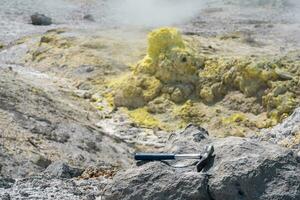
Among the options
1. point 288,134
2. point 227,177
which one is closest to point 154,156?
point 227,177

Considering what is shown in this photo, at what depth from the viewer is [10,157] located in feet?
48.6

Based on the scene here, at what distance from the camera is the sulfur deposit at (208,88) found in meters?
22.2

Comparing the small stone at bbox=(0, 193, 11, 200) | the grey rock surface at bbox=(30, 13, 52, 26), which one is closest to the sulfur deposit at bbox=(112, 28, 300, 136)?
the small stone at bbox=(0, 193, 11, 200)

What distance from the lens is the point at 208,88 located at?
23.8 meters

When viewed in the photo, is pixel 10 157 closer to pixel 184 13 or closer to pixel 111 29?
pixel 111 29

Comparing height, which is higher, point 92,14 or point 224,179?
point 224,179

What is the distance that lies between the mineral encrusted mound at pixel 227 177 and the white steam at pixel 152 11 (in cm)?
3087

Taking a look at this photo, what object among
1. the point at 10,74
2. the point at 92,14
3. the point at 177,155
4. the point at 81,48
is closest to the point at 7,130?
the point at 10,74

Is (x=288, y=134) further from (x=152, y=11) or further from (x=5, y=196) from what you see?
(x=152, y=11)

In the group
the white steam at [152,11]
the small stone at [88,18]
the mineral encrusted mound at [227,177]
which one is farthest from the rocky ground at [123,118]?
the white steam at [152,11]

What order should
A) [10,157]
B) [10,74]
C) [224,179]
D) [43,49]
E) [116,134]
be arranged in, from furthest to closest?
[43,49] → [10,74] → [116,134] → [10,157] → [224,179]

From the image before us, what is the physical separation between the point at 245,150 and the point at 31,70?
67.4 ft

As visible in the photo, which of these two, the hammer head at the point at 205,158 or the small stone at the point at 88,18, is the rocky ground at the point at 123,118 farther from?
the small stone at the point at 88,18

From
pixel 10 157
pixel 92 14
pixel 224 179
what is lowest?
pixel 92 14
